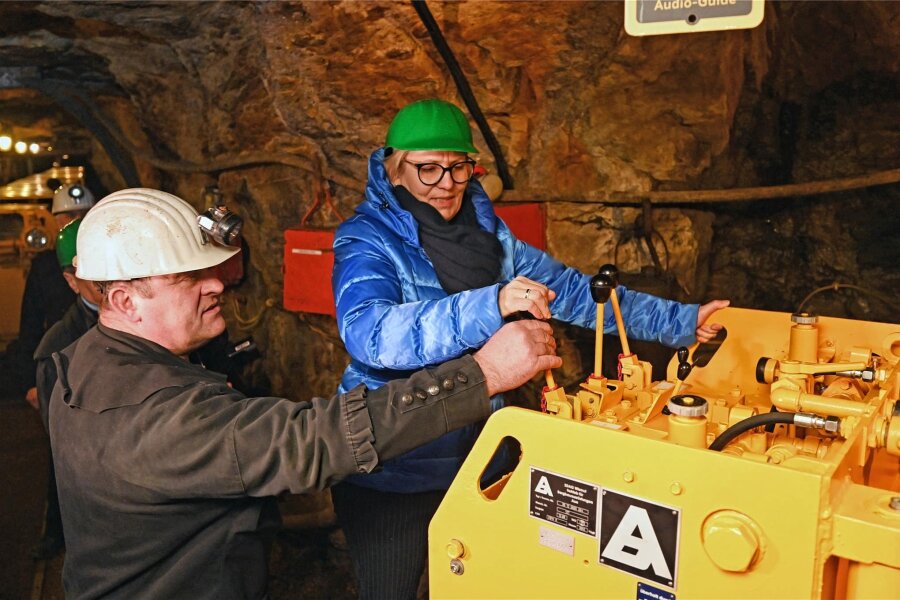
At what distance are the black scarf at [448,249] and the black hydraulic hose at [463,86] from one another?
1381mm

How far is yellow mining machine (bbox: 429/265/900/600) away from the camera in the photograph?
1.07 meters

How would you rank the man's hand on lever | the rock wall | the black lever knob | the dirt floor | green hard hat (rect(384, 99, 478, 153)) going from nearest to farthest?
the man's hand on lever → the black lever knob → green hard hat (rect(384, 99, 478, 153)) → the rock wall → the dirt floor

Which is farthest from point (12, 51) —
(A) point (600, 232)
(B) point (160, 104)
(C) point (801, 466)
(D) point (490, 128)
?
(C) point (801, 466)

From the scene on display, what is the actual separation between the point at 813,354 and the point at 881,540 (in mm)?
978

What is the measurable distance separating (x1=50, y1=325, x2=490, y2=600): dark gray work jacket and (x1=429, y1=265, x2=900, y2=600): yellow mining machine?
6.9 inches

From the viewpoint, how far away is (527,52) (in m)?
3.44

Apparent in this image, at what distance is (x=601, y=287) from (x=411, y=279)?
529 millimetres

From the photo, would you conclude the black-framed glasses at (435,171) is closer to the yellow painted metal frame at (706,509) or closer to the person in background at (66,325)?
the yellow painted metal frame at (706,509)

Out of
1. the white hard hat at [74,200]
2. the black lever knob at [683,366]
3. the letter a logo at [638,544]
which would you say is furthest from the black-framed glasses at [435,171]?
the white hard hat at [74,200]

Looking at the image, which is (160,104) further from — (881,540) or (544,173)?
(881,540)

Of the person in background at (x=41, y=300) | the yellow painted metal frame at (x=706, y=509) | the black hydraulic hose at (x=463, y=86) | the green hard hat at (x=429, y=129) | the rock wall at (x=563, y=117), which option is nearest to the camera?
the yellow painted metal frame at (x=706, y=509)

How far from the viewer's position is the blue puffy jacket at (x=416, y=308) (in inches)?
67.2

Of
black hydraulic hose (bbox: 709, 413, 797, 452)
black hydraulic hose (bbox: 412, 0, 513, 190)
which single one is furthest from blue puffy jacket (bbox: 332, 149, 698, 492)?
black hydraulic hose (bbox: 412, 0, 513, 190)

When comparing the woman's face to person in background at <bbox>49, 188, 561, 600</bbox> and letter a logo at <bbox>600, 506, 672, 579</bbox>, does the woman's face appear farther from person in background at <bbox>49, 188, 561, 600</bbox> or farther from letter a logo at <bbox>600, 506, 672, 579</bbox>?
letter a logo at <bbox>600, 506, 672, 579</bbox>
